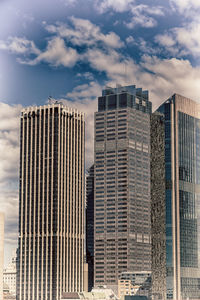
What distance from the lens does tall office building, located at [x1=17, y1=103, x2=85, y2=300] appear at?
32625mm

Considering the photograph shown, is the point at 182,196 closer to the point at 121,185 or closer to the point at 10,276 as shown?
the point at 121,185

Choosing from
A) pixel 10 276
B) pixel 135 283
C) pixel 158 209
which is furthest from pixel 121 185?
pixel 10 276

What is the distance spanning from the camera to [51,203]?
3344cm

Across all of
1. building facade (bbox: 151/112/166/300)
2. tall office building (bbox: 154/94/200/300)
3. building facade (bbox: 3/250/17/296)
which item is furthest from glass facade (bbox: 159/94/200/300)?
building facade (bbox: 3/250/17/296)

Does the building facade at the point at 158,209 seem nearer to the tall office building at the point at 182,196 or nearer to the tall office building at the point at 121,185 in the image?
the tall office building at the point at 182,196

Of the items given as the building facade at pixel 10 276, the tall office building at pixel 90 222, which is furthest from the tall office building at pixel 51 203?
the building facade at pixel 10 276

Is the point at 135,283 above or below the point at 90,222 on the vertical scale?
below

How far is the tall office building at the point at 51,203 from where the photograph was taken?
3262 cm

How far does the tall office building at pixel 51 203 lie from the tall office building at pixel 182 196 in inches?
169

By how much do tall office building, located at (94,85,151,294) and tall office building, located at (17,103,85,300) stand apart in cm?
155

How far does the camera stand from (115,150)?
36031mm

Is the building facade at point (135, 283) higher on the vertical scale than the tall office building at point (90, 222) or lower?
lower

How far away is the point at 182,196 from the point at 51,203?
6.00 m

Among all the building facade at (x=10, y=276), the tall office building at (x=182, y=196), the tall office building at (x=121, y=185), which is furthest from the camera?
the building facade at (x=10, y=276)
